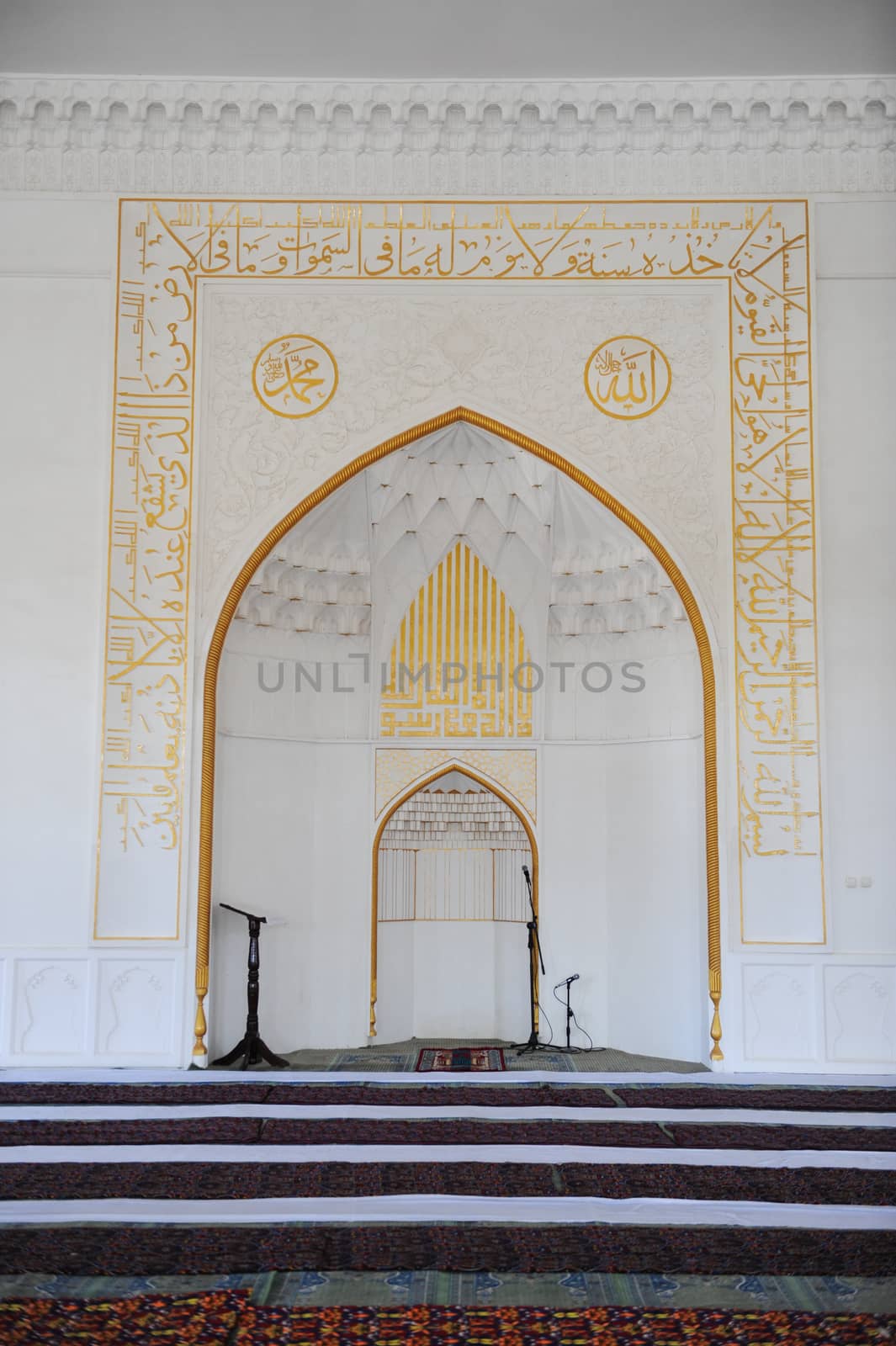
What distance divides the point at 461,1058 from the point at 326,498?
98.1 inches

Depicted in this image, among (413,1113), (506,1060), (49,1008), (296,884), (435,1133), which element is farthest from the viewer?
(296,884)

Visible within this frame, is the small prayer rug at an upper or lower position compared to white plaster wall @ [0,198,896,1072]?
lower

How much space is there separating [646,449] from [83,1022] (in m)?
3.21

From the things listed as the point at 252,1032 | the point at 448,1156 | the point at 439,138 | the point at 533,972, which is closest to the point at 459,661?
the point at 533,972

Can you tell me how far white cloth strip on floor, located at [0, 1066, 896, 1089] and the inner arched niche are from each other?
3.95ft

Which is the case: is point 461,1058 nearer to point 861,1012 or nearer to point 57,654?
point 861,1012

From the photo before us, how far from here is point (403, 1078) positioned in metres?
4.55

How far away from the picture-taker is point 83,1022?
4660mm

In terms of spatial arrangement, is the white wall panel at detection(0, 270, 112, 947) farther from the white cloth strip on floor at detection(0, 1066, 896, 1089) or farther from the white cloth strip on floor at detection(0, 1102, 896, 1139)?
the white cloth strip on floor at detection(0, 1102, 896, 1139)

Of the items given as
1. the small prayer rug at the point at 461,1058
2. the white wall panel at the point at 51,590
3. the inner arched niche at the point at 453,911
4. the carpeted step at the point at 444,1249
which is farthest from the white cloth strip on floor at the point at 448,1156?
the inner arched niche at the point at 453,911

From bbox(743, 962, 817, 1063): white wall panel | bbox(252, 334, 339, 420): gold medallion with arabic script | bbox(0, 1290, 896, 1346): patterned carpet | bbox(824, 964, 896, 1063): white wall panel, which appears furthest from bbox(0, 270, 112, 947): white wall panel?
bbox(824, 964, 896, 1063): white wall panel

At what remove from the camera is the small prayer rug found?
16.5 ft

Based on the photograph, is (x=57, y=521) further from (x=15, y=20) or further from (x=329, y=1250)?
(x=329, y=1250)

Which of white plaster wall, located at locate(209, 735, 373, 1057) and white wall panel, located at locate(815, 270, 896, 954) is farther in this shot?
white plaster wall, located at locate(209, 735, 373, 1057)
